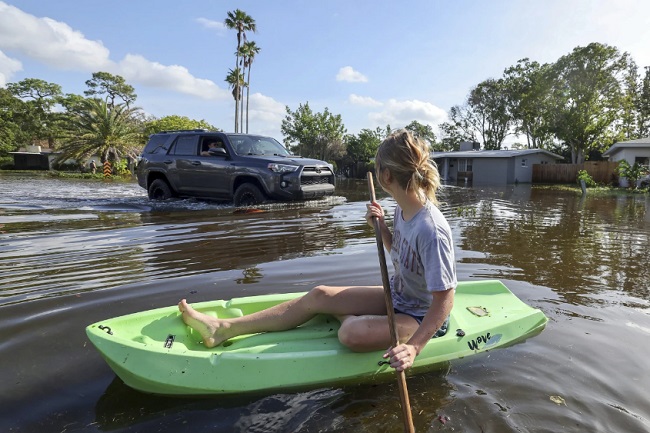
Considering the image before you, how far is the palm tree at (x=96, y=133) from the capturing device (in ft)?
117

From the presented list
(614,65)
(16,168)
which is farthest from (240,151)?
(16,168)

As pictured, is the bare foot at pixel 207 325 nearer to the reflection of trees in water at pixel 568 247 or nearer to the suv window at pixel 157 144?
the reflection of trees in water at pixel 568 247

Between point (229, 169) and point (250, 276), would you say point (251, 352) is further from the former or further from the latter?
point (229, 169)

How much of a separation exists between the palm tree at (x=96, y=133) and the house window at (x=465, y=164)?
28522 millimetres

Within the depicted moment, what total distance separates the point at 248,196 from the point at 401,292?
316 inches

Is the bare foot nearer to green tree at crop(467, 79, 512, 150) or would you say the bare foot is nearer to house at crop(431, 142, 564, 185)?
house at crop(431, 142, 564, 185)

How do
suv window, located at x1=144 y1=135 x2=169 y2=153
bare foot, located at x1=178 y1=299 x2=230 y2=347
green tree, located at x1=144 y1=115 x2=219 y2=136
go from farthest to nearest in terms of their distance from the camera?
green tree, located at x1=144 y1=115 x2=219 y2=136 < suv window, located at x1=144 y1=135 x2=169 y2=153 < bare foot, located at x1=178 y1=299 x2=230 y2=347

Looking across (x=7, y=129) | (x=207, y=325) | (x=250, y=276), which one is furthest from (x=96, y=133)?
(x=207, y=325)

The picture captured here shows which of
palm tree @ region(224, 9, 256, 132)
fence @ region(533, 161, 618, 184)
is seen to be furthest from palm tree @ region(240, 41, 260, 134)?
fence @ region(533, 161, 618, 184)

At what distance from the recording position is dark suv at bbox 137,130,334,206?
981 cm

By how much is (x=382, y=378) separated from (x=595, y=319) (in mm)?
2271

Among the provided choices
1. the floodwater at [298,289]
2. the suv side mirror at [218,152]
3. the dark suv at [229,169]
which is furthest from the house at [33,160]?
the floodwater at [298,289]

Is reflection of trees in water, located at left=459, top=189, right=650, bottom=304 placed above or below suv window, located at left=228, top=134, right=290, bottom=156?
below

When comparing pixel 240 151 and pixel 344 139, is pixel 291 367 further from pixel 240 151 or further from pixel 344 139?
pixel 344 139
